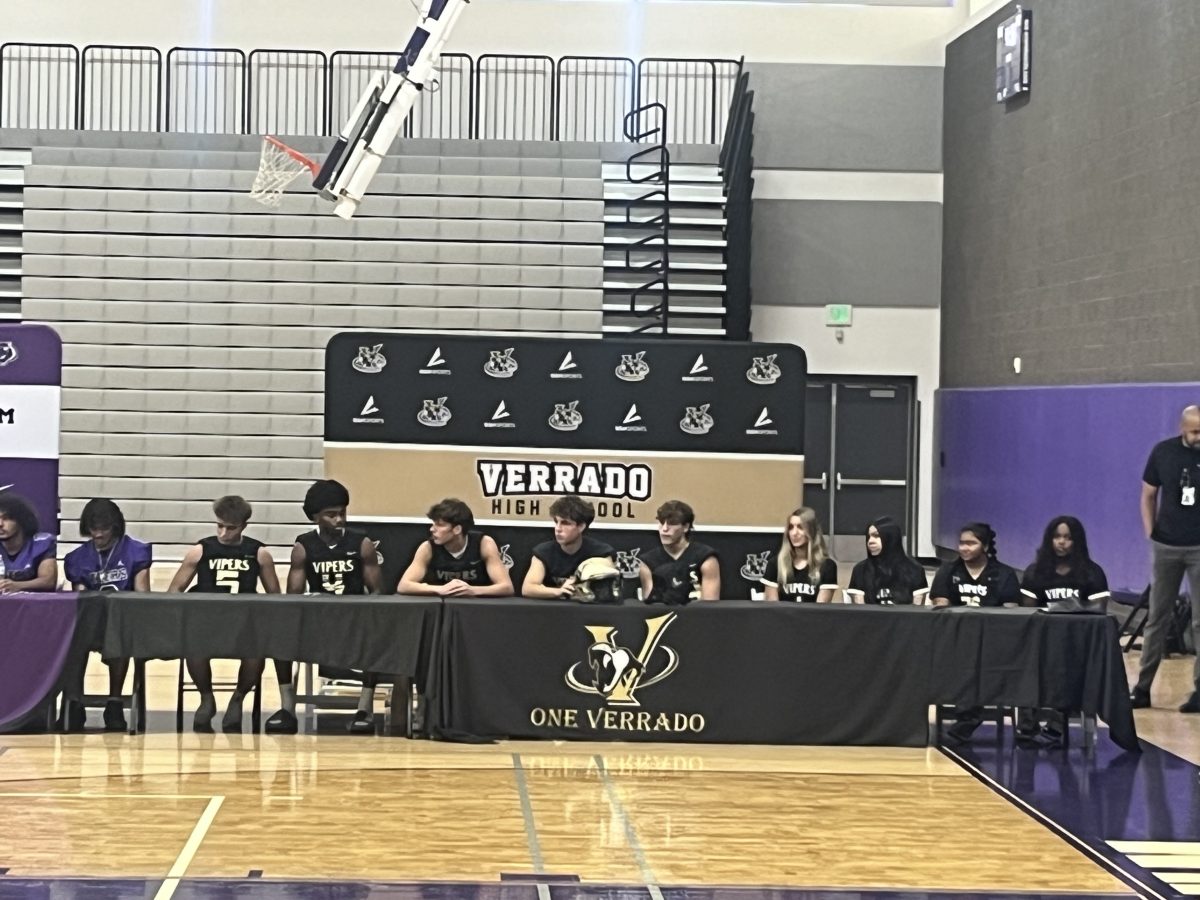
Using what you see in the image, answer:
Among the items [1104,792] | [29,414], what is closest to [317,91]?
[29,414]

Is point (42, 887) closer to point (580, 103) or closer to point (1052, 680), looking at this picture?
point (1052, 680)

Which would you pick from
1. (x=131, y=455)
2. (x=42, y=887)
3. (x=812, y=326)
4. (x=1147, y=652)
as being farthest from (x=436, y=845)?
(x=812, y=326)

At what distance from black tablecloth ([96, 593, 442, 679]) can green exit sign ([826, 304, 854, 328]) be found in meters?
13.7

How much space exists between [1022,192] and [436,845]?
1425cm

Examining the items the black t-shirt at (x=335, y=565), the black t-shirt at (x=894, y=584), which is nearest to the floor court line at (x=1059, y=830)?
the black t-shirt at (x=894, y=584)

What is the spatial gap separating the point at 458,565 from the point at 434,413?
178 cm

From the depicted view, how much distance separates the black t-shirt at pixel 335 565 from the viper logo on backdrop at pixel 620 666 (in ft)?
5.08

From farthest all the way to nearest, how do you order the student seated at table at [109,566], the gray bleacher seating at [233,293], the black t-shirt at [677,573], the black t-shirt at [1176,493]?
the gray bleacher seating at [233,293], the black t-shirt at [1176,493], the black t-shirt at [677,573], the student seated at table at [109,566]

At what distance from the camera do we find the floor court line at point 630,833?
280 inches

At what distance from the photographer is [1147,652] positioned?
12.0 metres

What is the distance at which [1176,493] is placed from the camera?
11773 millimetres

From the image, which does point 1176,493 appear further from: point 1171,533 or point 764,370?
point 764,370

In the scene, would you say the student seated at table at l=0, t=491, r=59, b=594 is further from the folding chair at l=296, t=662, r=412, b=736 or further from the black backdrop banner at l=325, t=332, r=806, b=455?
the black backdrop banner at l=325, t=332, r=806, b=455

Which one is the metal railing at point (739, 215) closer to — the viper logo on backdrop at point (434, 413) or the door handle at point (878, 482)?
the door handle at point (878, 482)
